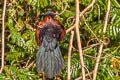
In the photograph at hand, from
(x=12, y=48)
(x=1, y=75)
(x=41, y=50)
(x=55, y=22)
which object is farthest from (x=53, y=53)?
(x=12, y=48)

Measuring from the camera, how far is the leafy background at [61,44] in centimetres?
293

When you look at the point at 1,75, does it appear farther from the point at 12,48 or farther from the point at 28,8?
the point at 28,8

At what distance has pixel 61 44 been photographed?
10.5ft

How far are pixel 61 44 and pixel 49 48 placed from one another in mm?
586

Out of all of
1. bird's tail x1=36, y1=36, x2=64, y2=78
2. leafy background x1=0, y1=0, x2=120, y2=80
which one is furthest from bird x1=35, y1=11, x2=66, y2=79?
leafy background x1=0, y1=0, x2=120, y2=80

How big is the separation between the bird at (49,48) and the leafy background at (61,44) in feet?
0.67

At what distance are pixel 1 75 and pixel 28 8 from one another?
102 centimetres

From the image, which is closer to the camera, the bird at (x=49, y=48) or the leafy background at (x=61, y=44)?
the bird at (x=49, y=48)

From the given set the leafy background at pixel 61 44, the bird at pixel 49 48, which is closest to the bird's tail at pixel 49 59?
the bird at pixel 49 48

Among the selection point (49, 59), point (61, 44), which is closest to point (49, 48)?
point (49, 59)

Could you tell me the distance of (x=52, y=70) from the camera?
2543 millimetres

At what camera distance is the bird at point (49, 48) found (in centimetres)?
257

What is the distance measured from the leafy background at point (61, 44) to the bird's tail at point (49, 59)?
26 cm

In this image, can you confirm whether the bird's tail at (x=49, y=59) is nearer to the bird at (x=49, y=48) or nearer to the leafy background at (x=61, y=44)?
the bird at (x=49, y=48)
